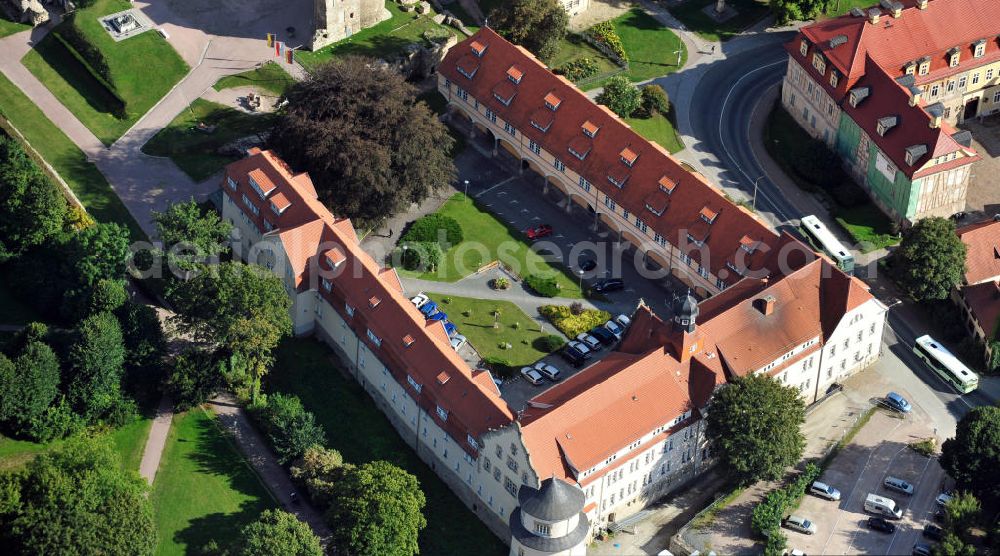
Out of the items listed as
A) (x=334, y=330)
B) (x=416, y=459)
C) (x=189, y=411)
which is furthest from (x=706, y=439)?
(x=189, y=411)

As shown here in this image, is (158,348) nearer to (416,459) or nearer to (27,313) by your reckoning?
(27,313)

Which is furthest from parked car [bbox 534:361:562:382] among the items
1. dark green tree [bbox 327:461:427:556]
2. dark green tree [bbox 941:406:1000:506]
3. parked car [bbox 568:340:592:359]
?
dark green tree [bbox 941:406:1000:506]

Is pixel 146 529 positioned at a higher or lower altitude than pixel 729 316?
lower

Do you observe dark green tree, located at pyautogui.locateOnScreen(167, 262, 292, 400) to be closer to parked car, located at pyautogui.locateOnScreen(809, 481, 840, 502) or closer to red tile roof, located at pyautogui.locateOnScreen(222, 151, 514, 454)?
red tile roof, located at pyautogui.locateOnScreen(222, 151, 514, 454)

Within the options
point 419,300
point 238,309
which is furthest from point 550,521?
point 238,309

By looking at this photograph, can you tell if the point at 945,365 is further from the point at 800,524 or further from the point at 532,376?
the point at 532,376

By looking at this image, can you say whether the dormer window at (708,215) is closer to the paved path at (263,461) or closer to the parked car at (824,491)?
the parked car at (824,491)
